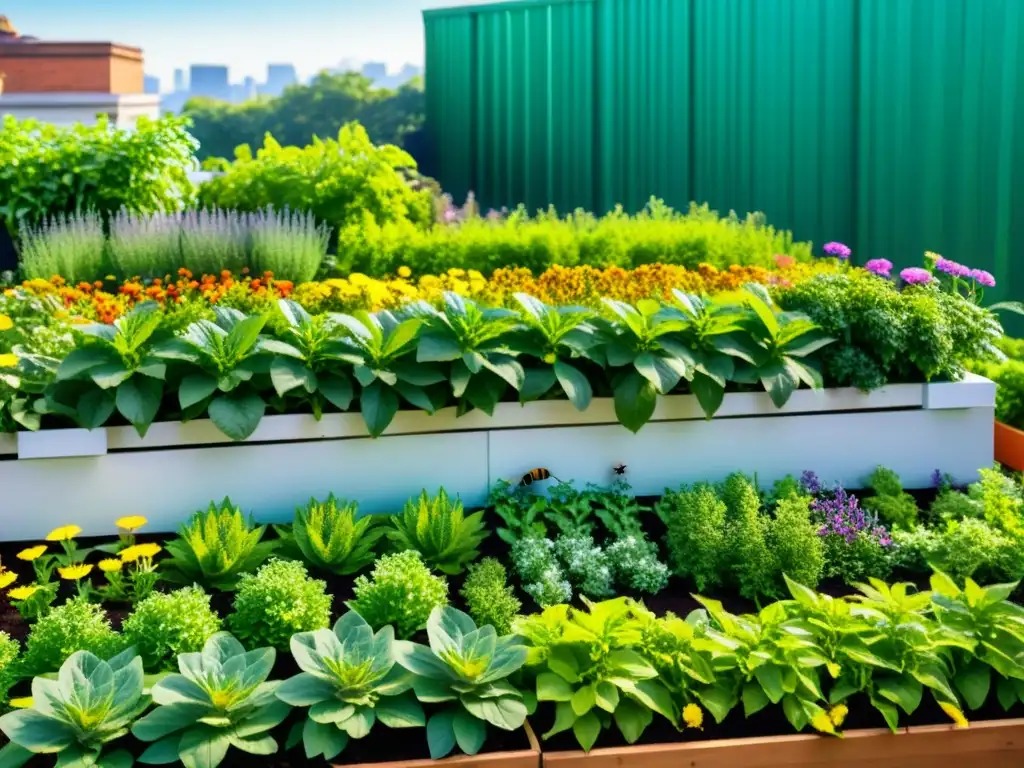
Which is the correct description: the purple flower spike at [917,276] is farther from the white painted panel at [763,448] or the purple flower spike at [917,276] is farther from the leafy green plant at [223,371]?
the leafy green plant at [223,371]

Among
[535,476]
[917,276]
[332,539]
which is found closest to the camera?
[332,539]

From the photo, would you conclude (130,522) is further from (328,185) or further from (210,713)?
(328,185)

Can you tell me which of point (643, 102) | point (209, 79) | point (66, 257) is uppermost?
point (209, 79)

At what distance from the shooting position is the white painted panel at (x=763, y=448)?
4086 millimetres

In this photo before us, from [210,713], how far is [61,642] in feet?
1.73

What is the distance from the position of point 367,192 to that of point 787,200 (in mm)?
3766

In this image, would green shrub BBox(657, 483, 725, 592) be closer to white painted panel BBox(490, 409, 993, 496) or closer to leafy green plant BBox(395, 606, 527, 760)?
white painted panel BBox(490, 409, 993, 496)

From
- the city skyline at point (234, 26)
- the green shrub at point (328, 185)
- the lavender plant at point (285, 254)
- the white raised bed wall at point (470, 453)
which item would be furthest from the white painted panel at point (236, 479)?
the city skyline at point (234, 26)

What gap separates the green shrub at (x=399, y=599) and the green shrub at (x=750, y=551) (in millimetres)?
936

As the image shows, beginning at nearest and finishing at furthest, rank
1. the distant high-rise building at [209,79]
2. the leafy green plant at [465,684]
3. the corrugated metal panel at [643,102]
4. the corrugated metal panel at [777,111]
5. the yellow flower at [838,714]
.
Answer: the leafy green plant at [465,684] < the yellow flower at [838,714] < the corrugated metal panel at [777,111] < the corrugated metal panel at [643,102] < the distant high-rise building at [209,79]

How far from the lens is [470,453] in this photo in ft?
13.2

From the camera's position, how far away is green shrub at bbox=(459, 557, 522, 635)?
10.3 ft

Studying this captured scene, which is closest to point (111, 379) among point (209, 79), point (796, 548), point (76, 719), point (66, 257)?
point (76, 719)

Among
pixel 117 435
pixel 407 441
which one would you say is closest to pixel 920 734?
pixel 407 441
